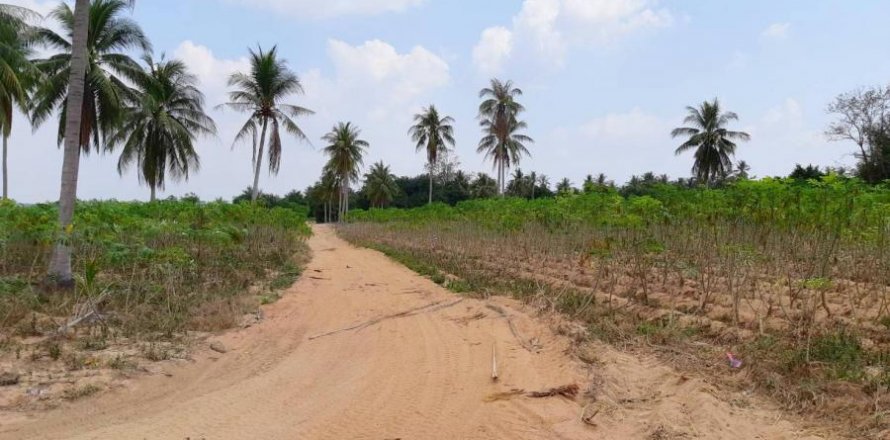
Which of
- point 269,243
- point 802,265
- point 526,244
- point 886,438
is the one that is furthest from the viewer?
point 269,243

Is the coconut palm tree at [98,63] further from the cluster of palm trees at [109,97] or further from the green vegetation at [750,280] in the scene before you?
the green vegetation at [750,280]

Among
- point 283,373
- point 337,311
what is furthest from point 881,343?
point 337,311

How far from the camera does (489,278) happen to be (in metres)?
10.2

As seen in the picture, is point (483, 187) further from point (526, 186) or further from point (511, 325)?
point (511, 325)

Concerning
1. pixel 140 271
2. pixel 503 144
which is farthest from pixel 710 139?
pixel 140 271

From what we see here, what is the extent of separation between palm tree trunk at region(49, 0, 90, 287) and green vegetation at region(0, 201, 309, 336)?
0.24 metres

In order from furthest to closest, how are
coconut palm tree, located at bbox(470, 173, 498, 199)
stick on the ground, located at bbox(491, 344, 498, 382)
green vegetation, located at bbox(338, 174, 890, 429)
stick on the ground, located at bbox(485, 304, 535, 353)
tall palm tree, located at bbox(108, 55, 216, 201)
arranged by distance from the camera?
coconut palm tree, located at bbox(470, 173, 498, 199) < tall palm tree, located at bbox(108, 55, 216, 201) < stick on the ground, located at bbox(485, 304, 535, 353) < stick on the ground, located at bbox(491, 344, 498, 382) < green vegetation, located at bbox(338, 174, 890, 429)

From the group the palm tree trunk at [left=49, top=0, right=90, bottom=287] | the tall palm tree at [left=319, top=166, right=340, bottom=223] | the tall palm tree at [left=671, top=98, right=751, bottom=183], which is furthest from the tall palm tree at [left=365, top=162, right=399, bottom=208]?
the palm tree trunk at [left=49, top=0, right=90, bottom=287]

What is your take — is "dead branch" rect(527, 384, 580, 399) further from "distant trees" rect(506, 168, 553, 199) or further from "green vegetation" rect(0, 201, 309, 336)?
"distant trees" rect(506, 168, 553, 199)

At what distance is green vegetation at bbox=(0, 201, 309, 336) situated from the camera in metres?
6.55

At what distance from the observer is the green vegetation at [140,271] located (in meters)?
6.55

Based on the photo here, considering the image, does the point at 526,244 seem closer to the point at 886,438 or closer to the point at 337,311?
the point at 337,311

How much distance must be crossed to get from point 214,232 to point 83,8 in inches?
140

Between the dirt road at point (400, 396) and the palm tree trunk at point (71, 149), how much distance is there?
3.01 metres
